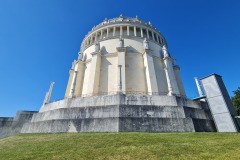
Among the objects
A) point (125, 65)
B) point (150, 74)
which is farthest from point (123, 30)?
point (150, 74)

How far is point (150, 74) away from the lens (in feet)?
73.2

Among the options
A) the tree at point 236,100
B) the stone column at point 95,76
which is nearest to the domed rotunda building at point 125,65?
the stone column at point 95,76

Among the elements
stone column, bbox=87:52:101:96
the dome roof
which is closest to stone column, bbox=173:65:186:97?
the dome roof

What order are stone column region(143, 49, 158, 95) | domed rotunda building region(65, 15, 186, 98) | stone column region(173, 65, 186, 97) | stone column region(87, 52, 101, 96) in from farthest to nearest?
stone column region(173, 65, 186, 97)
domed rotunda building region(65, 15, 186, 98)
stone column region(87, 52, 101, 96)
stone column region(143, 49, 158, 95)

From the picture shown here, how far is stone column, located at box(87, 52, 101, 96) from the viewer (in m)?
22.0

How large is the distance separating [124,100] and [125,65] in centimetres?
947

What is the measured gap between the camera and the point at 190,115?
1530cm

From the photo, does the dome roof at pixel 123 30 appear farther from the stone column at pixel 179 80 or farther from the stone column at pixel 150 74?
the stone column at pixel 179 80

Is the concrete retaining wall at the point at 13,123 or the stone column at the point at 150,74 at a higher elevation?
the stone column at the point at 150,74

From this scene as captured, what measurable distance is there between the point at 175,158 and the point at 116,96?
35.0 ft

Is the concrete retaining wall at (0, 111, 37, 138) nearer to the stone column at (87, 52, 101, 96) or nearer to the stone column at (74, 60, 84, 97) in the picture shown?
the stone column at (74, 60, 84, 97)

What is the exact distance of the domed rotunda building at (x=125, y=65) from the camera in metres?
22.2

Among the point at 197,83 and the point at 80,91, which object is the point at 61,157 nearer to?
the point at 80,91

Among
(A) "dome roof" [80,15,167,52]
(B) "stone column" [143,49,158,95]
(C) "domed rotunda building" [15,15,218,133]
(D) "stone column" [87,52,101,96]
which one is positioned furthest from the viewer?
(A) "dome roof" [80,15,167,52]
